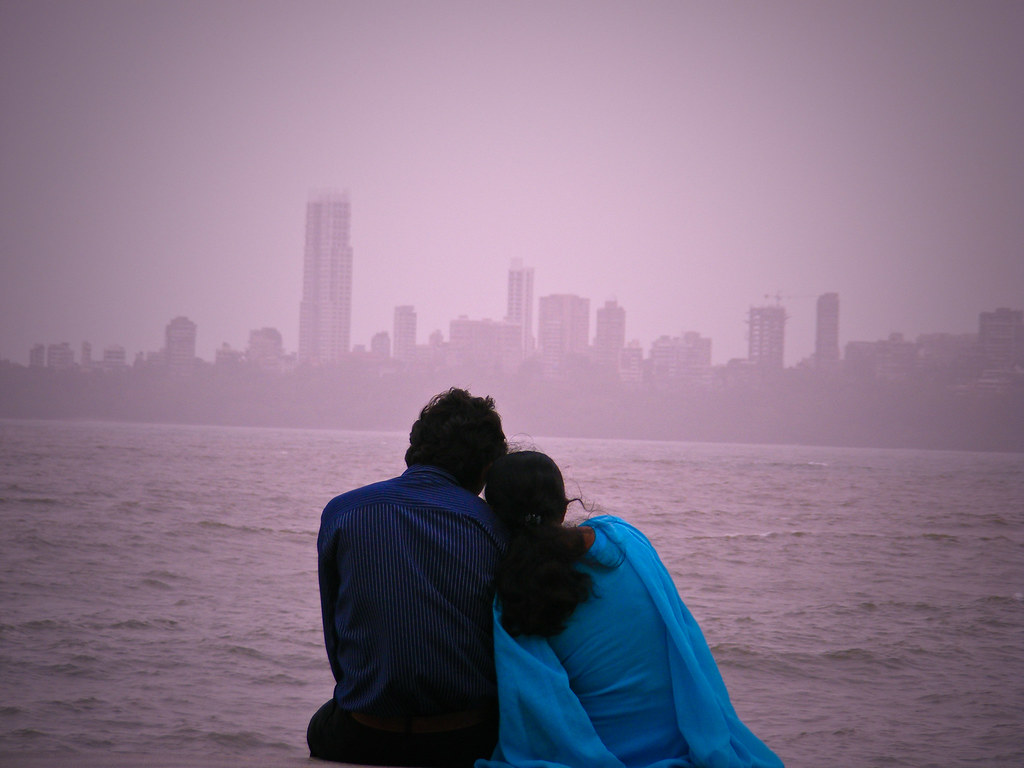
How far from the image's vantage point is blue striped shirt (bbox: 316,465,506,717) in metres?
2.22

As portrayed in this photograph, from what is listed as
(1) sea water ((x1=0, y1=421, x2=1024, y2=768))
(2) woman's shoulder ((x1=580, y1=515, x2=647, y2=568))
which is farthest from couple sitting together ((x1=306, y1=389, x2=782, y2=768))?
(1) sea water ((x1=0, y1=421, x2=1024, y2=768))

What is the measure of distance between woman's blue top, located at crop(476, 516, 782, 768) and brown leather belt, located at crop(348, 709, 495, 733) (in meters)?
0.15

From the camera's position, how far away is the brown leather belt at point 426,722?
230 cm

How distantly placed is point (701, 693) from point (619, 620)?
0.25 meters

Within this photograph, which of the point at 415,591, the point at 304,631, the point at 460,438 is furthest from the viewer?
the point at 304,631

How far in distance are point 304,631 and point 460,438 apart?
23.8ft

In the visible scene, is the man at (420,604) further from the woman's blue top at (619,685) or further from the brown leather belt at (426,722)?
the woman's blue top at (619,685)

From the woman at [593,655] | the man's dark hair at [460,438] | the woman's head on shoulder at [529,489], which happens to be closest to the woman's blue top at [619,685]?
the woman at [593,655]

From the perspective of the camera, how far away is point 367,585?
2244 mm

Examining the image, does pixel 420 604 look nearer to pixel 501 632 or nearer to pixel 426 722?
pixel 501 632

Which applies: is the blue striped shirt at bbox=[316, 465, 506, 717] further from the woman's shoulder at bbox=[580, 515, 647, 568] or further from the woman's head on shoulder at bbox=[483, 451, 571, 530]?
the woman's shoulder at bbox=[580, 515, 647, 568]

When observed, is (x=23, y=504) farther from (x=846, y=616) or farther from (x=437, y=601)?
(x=437, y=601)

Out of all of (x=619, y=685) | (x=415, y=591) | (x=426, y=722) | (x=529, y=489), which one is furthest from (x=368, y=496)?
(x=619, y=685)

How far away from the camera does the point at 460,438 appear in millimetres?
2375
